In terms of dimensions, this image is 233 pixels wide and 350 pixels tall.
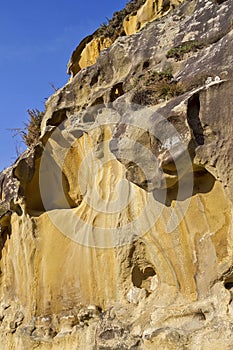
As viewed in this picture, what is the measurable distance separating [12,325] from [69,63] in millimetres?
7423

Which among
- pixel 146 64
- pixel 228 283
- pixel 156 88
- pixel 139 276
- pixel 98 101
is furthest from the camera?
pixel 98 101

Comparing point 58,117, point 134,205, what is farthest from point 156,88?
point 58,117

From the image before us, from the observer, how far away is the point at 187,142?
5.80 metres

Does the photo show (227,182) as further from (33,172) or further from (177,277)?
(33,172)

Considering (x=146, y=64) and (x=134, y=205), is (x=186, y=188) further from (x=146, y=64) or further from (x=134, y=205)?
(x=146, y=64)

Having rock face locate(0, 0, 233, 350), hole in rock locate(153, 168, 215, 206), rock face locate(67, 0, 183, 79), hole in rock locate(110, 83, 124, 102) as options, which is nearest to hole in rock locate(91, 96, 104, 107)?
rock face locate(0, 0, 233, 350)

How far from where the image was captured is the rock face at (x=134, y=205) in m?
5.84

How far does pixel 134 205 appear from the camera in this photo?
7230 mm

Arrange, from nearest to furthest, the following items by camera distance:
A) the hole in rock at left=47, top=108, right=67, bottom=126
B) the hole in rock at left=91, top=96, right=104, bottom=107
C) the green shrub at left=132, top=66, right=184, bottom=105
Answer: the green shrub at left=132, top=66, right=184, bottom=105 < the hole in rock at left=91, top=96, right=104, bottom=107 < the hole in rock at left=47, top=108, right=67, bottom=126

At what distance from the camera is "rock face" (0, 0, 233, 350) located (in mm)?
5840

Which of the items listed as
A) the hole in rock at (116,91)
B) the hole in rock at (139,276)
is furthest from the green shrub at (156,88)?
the hole in rock at (139,276)

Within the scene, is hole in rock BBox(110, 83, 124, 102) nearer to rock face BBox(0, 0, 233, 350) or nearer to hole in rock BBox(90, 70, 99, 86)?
rock face BBox(0, 0, 233, 350)

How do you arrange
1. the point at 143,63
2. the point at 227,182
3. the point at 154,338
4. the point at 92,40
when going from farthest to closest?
the point at 92,40
the point at 143,63
the point at 154,338
the point at 227,182

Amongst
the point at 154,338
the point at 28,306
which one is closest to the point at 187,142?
the point at 154,338
